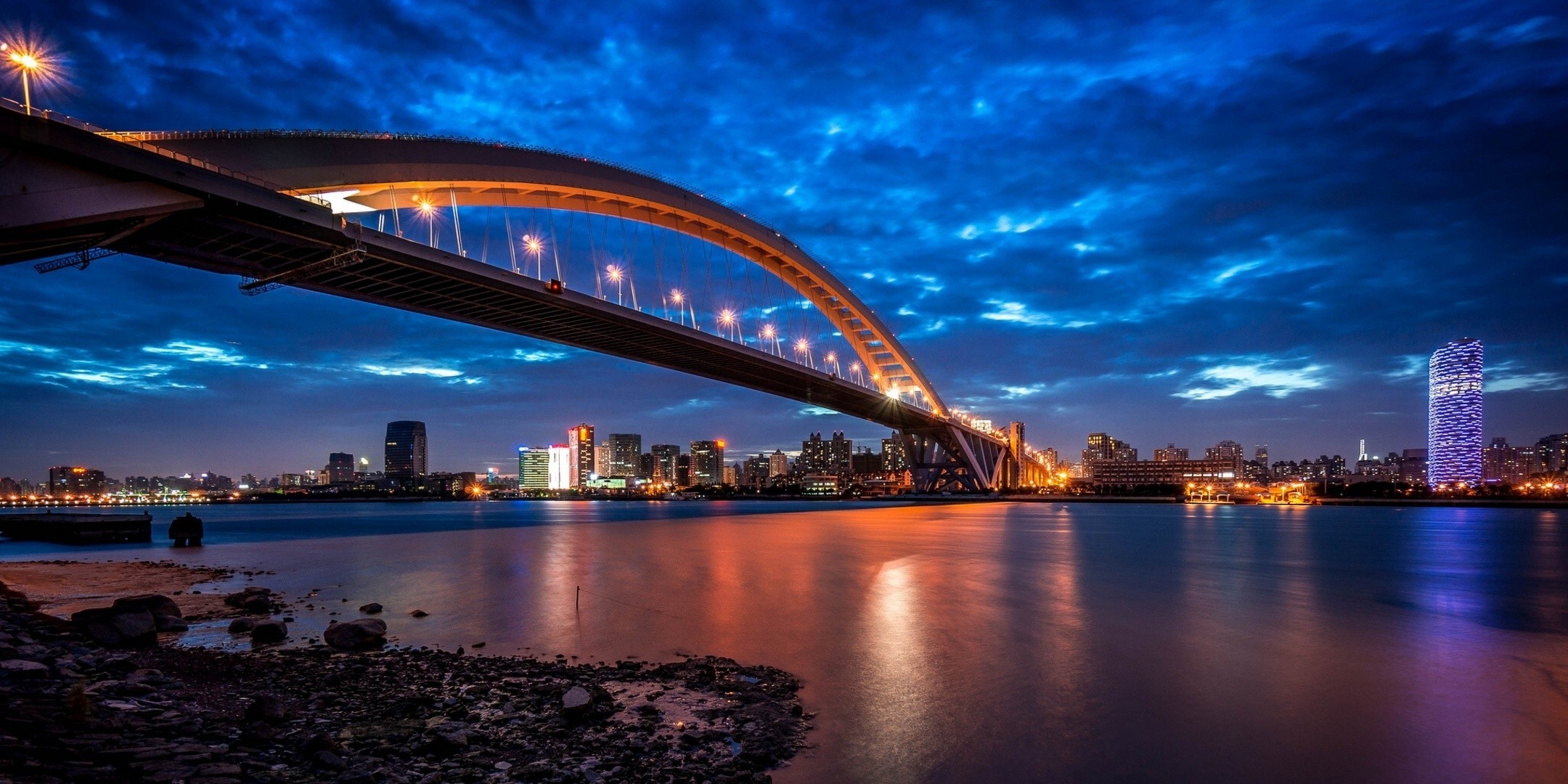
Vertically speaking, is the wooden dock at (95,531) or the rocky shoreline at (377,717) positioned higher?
the rocky shoreline at (377,717)

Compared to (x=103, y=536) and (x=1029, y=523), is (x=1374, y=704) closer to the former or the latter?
(x=1029, y=523)

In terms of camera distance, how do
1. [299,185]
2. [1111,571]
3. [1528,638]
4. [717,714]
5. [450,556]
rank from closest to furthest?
[717,714] < [1528,638] < [299,185] < [1111,571] < [450,556]

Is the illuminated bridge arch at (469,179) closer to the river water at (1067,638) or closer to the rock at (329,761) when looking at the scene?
the river water at (1067,638)

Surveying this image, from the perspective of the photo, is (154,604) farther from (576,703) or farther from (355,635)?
(576,703)

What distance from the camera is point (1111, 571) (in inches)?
1000

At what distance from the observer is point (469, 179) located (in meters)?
31.1

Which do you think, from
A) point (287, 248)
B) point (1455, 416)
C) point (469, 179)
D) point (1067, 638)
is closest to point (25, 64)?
point (287, 248)

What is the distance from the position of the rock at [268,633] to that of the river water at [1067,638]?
36.3 inches

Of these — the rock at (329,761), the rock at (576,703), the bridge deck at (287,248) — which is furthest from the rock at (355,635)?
the bridge deck at (287,248)

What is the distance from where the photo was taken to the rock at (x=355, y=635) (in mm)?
12094

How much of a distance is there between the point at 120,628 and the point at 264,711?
7.23 metres

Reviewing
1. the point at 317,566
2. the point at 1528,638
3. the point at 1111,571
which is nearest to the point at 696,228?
the point at 317,566

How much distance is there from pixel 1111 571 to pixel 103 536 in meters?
48.7

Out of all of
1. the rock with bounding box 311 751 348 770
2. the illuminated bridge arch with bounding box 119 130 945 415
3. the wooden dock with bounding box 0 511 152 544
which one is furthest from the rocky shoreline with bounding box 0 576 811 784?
the wooden dock with bounding box 0 511 152 544
